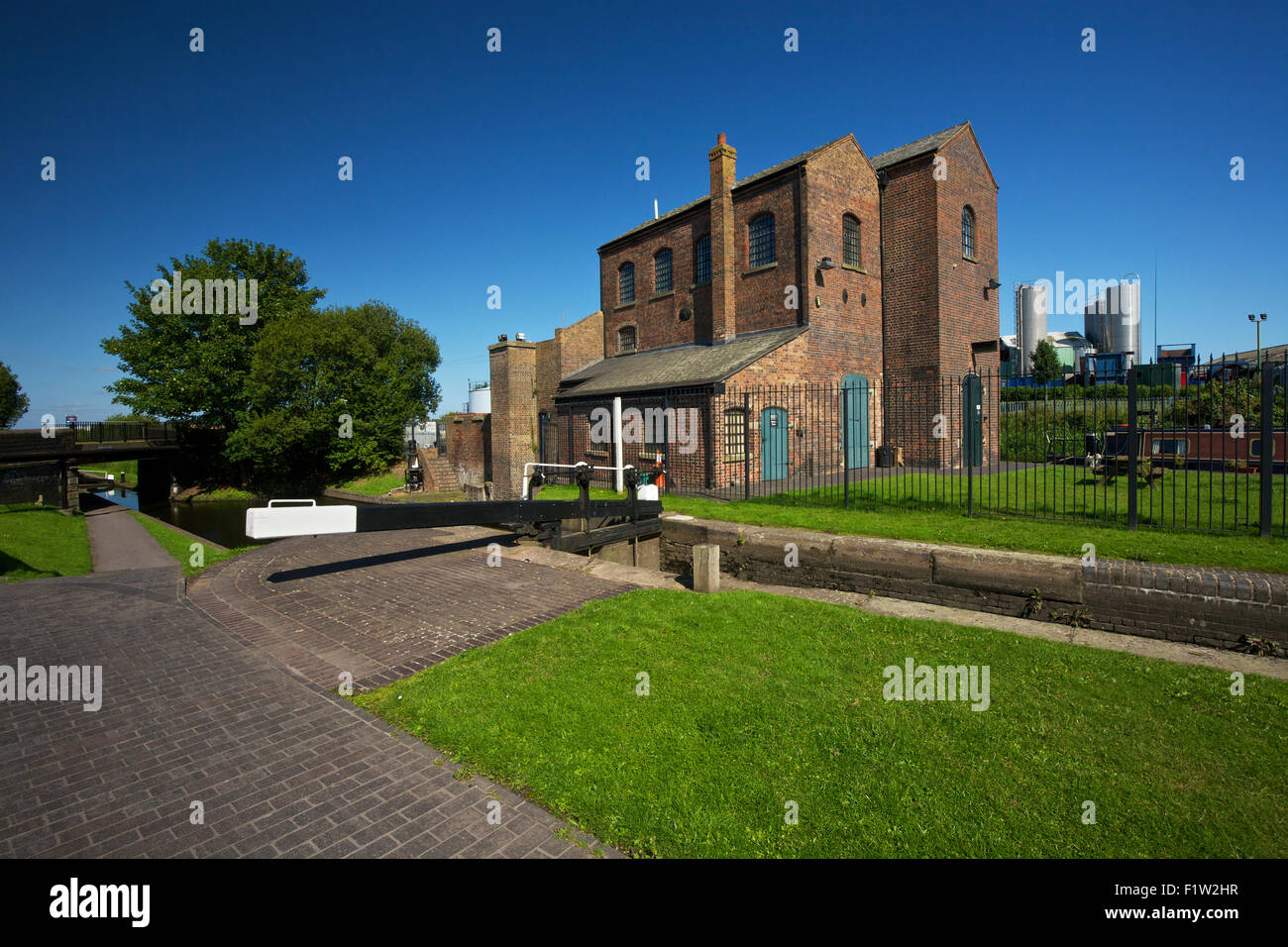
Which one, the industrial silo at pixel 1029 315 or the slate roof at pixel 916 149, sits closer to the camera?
the slate roof at pixel 916 149

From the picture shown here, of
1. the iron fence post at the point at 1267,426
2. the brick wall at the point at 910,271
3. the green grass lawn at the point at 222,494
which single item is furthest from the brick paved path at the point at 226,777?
the green grass lawn at the point at 222,494

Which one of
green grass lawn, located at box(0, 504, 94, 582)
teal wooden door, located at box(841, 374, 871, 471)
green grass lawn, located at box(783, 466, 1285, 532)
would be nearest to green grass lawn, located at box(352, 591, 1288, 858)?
green grass lawn, located at box(783, 466, 1285, 532)

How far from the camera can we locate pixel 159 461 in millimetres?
36031

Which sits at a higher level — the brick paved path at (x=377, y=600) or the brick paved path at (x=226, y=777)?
the brick paved path at (x=377, y=600)

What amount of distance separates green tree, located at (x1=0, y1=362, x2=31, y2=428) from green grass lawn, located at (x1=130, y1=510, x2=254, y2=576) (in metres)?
40.0

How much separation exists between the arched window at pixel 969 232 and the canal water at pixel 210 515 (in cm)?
2371

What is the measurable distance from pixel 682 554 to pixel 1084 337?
219ft

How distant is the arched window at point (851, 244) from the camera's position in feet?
63.2

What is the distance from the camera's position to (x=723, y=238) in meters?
20.3

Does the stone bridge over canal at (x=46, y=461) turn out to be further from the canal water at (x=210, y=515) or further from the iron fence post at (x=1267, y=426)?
the iron fence post at (x=1267, y=426)
